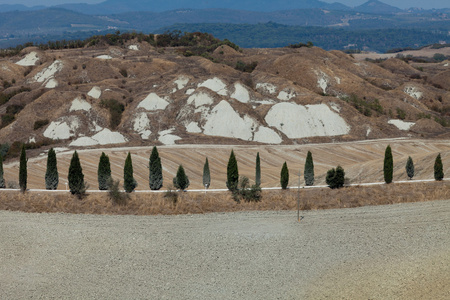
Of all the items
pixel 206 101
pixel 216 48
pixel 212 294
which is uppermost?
pixel 216 48

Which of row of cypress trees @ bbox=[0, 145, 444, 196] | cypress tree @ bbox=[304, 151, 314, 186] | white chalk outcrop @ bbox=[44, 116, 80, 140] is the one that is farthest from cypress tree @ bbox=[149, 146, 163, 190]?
white chalk outcrop @ bbox=[44, 116, 80, 140]

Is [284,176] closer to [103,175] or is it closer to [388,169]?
[388,169]

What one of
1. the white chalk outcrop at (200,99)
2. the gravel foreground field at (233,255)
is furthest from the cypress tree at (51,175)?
the white chalk outcrop at (200,99)

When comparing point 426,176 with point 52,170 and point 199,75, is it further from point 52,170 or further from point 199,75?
point 199,75

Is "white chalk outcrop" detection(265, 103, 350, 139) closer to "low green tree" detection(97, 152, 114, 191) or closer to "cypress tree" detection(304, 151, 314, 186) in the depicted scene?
"cypress tree" detection(304, 151, 314, 186)

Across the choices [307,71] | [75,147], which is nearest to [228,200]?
[75,147]
